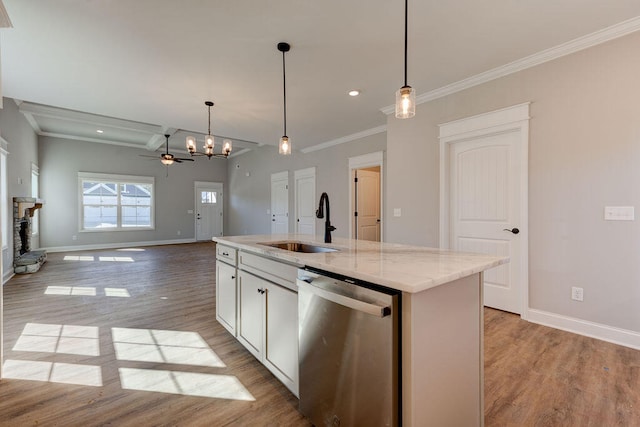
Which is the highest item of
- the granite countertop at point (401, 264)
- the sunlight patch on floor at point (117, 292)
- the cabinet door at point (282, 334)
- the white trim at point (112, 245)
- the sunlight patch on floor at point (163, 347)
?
the granite countertop at point (401, 264)

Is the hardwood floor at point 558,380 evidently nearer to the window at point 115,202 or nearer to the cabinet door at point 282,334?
the cabinet door at point 282,334

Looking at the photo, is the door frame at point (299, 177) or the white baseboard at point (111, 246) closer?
the door frame at point (299, 177)

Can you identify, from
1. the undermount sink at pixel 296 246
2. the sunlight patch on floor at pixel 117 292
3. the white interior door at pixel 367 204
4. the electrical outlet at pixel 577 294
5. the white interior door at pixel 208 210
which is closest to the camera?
the undermount sink at pixel 296 246

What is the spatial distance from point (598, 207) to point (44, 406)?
4.30 m

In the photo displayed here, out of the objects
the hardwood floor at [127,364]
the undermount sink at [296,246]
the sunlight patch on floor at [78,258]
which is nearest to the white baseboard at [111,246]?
the sunlight patch on floor at [78,258]

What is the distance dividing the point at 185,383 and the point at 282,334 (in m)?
0.78

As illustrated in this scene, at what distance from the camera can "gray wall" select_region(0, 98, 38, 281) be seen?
15.2 feet

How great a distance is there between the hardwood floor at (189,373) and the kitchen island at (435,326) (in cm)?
52

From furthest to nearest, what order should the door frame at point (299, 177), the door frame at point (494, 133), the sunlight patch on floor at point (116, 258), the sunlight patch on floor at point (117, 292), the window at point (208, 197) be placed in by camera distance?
the window at point (208, 197), the door frame at point (299, 177), the sunlight patch on floor at point (116, 258), the sunlight patch on floor at point (117, 292), the door frame at point (494, 133)

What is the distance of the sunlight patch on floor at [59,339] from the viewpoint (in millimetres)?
2318

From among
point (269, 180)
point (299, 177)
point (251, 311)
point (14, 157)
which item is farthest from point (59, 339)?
point (269, 180)

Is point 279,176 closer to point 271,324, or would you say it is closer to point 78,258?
point 78,258

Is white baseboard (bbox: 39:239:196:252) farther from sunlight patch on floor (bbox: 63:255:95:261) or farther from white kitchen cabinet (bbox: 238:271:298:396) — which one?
white kitchen cabinet (bbox: 238:271:298:396)

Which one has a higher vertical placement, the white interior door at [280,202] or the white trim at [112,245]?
the white interior door at [280,202]
